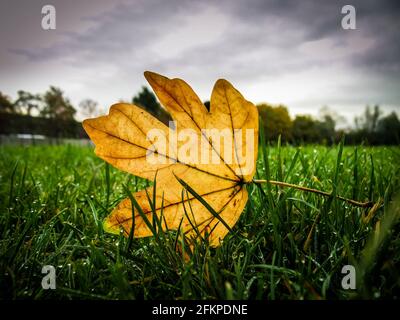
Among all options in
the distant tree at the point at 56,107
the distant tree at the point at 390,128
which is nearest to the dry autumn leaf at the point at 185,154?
the distant tree at the point at 390,128

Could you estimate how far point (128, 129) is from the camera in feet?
2.43

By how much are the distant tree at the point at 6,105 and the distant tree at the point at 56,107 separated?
2928 millimetres

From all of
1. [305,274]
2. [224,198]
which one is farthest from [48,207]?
[305,274]

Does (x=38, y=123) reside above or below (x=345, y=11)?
above

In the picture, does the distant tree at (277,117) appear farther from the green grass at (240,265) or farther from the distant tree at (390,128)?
the green grass at (240,265)

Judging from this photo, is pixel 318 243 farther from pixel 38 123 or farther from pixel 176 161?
pixel 38 123

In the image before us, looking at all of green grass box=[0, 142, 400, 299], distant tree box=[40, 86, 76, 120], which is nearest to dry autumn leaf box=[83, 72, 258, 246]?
green grass box=[0, 142, 400, 299]

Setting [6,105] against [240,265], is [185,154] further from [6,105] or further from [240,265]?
[6,105]

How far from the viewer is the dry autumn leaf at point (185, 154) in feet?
2.35

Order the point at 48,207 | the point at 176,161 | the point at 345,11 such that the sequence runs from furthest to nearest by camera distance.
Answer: the point at 48,207 < the point at 345,11 < the point at 176,161

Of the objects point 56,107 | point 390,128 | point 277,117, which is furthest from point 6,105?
point 390,128

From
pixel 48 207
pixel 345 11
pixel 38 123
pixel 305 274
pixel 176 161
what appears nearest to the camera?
pixel 305 274

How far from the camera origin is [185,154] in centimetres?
77

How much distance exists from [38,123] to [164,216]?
28572 millimetres
